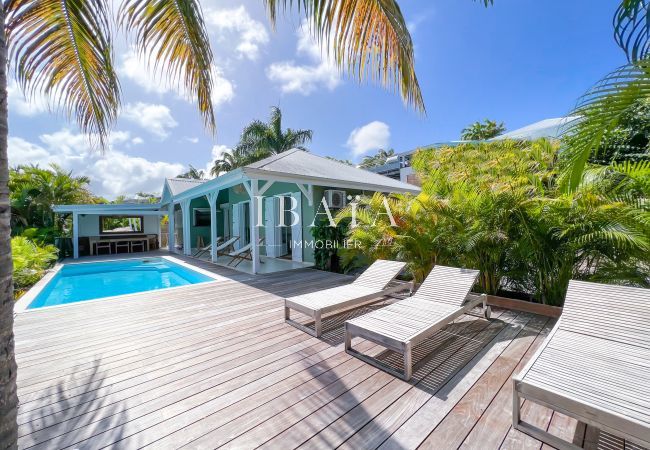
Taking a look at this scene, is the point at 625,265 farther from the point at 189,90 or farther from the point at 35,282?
the point at 35,282

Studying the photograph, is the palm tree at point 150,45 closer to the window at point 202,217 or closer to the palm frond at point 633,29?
the palm frond at point 633,29

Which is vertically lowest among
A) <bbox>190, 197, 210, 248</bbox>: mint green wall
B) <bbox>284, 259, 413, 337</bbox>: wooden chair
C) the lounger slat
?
<bbox>284, 259, 413, 337</bbox>: wooden chair

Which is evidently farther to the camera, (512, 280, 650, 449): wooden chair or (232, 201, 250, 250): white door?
(232, 201, 250, 250): white door

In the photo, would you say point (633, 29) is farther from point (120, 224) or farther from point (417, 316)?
point (120, 224)

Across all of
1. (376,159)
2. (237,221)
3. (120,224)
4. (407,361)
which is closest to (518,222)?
(407,361)

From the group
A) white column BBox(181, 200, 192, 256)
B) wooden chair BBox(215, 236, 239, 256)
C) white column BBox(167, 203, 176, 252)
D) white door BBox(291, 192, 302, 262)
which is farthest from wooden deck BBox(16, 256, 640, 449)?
white column BBox(167, 203, 176, 252)

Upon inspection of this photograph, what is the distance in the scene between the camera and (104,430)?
2211 mm

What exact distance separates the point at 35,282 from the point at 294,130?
683 inches

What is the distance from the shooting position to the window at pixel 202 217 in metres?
16.1

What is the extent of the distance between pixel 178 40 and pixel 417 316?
4.47 m

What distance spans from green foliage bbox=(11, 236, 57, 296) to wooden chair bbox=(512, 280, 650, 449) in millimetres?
9700

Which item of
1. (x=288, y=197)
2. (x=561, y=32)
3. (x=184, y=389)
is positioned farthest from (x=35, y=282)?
(x=561, y=32)

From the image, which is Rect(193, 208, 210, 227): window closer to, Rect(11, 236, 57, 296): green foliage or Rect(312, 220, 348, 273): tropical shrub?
Rect(11, 236, 57, 296): green foliage

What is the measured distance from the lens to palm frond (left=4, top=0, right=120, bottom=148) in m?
2.72
